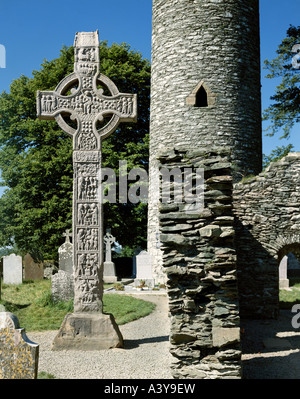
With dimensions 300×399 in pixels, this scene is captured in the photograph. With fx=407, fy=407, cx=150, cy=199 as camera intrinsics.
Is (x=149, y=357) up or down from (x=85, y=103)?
down

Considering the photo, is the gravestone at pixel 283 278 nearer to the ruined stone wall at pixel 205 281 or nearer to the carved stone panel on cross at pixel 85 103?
the carved stone panel on cross at pixel 85 103

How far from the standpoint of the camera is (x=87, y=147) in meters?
6.24

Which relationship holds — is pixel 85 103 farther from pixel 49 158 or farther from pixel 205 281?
pixel 49 158

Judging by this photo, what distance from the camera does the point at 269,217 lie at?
9375mm

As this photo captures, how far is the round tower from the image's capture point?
12383 millimetres

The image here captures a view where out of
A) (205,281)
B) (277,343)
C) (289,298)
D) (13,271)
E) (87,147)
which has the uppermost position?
(87,147)

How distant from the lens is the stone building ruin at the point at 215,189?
476cm

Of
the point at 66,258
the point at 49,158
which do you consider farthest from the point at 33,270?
the point at 49,158

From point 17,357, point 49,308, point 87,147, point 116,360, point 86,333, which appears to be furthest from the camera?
point 49,308

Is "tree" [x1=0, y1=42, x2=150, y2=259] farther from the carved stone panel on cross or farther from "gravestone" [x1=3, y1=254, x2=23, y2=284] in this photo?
the carved stone panel on cross

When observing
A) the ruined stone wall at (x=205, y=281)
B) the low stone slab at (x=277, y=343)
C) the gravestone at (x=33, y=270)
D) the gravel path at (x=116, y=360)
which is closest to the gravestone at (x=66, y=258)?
the gravestone at (x=33, y=270)

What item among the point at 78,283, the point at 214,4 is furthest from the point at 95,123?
the point at 214,4

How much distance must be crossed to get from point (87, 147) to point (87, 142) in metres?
0.08

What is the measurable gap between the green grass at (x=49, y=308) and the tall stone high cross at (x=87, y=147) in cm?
212
